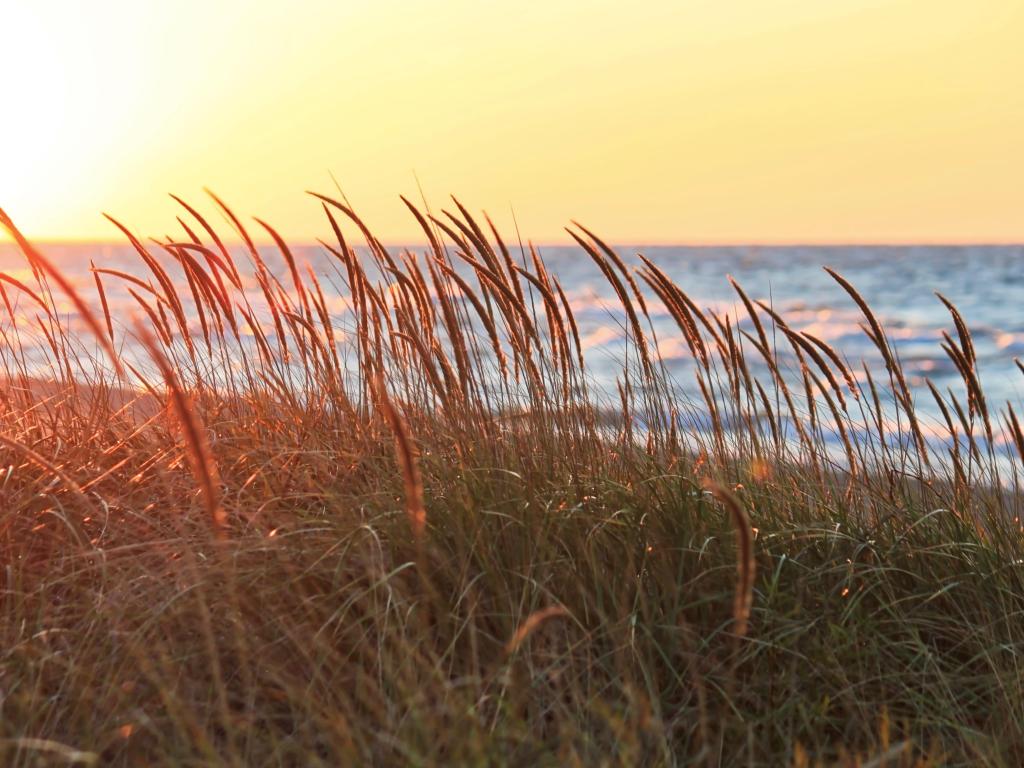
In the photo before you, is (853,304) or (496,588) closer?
(496,588)

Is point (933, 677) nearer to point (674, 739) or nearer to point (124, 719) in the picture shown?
point (674, 739)

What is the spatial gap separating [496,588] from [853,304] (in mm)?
15487

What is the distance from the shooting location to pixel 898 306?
16344mm

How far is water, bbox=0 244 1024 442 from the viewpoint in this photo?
28.5 ft

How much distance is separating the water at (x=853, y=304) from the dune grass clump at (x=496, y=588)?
13.8 inches

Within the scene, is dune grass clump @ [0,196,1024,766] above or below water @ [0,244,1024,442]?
below

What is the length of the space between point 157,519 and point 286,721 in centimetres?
74

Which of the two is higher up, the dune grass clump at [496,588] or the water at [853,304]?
the water at [853,304]

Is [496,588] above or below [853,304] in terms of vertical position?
below

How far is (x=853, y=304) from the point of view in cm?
A: 1625

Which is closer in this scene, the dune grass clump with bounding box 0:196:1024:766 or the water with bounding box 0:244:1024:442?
the dune grass clump with bounding box 0:196:1024:766

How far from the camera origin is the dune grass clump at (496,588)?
5.29 ft

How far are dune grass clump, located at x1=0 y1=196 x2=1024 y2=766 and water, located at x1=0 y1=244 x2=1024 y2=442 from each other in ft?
1.15

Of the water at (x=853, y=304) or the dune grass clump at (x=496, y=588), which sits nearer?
the dune grass clump at (x=496, y=588)
